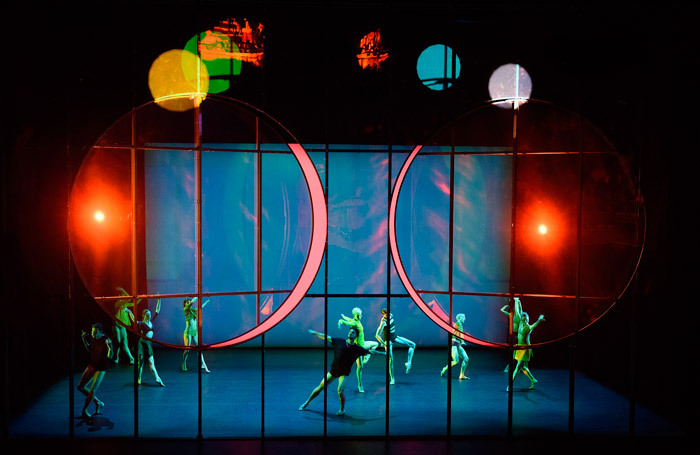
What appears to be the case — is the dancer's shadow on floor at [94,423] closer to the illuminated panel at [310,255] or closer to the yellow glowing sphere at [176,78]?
the illuminated panel at [310,255]

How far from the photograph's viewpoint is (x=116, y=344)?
12.4m

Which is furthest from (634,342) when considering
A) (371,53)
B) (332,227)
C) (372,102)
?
(332,227)

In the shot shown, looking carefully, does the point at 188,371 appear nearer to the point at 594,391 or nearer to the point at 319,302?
the point at 319,302

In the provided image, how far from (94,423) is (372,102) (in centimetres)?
773

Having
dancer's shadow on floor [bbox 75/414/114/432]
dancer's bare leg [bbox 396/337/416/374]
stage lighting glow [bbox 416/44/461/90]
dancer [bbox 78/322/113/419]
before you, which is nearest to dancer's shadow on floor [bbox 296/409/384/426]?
dancer's bare leg [bbox 396/337/416/374]

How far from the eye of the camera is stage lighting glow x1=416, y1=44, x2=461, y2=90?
39.4 feet

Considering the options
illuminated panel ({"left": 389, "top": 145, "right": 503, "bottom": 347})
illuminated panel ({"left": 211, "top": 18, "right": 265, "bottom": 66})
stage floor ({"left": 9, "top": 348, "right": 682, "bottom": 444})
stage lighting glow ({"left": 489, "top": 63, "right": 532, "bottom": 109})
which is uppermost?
illuminated panel ({"left": 211, "top": 18, "right": 265, "bottom": 66})

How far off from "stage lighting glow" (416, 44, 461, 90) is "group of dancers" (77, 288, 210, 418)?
6.95 meters

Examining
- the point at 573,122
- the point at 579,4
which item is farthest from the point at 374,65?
the point at 573,122

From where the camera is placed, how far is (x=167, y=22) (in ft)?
34.0

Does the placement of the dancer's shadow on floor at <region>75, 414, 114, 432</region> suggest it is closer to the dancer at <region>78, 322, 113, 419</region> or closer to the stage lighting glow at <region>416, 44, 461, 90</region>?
the dancer at <region>78, 322, 113, 419</region>

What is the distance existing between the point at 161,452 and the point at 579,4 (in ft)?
30.0

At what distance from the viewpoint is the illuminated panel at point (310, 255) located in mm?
8188

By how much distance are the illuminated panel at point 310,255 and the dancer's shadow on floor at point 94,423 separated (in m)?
2.48
